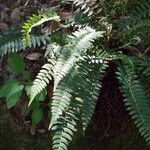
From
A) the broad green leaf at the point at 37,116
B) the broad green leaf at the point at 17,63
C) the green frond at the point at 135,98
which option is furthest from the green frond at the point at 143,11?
the broad green leaf at the point at 37,116

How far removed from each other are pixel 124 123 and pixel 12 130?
3.59 feet

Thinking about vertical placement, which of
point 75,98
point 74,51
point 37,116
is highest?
point 74,51

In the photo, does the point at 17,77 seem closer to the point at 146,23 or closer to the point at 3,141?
the point at 3,141

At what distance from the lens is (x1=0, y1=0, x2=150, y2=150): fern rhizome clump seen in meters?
3.50

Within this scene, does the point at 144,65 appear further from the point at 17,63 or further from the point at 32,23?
the point at 17,63

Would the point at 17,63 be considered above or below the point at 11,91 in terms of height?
above

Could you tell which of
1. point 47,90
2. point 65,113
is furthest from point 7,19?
point 65,113

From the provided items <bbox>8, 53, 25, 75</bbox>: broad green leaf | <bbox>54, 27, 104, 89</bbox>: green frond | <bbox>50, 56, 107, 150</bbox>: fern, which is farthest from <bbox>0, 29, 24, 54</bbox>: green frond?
<bbox>50, 56, 107, 150</bbox>: fern

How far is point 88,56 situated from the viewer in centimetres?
375

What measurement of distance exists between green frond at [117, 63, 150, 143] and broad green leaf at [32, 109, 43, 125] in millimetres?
817

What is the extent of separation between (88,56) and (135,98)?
1.87 feet

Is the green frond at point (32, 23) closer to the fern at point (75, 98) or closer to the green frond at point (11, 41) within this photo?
the green frond at point (11, 41)

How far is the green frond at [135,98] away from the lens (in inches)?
136

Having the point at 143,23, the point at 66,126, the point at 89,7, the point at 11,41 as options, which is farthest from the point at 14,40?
the point at 143,23
